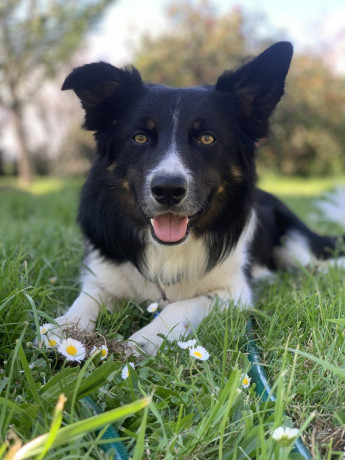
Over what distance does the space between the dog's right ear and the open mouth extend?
2.33ft

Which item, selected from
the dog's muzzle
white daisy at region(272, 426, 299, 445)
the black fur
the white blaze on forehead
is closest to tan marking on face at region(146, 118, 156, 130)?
the black fur

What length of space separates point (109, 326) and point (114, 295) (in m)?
0.49

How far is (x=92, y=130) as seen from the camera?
111 inches

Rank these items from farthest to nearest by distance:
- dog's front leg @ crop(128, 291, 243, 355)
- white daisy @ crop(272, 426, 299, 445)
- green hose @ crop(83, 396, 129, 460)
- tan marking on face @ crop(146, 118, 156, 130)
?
tan marking on face @ crop(146, 118, 156, 130), dog's front leg @ crop(128, 291, 243, 355), green hose @ crop(83, 396, 129, 460), white daisy @ crop(272, 426, 299, 445)

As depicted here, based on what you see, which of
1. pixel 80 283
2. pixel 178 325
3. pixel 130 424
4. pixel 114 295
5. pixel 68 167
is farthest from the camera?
pixel 68 167

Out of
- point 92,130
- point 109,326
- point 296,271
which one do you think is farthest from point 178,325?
point 296,271

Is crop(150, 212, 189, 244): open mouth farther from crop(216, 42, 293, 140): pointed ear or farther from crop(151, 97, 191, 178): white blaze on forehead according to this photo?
crop(216, 42, 293, 140): pointed ear

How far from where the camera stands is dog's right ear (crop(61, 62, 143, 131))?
8.59ft

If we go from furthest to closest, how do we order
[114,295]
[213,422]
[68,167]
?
[68,167] < [114,295] < [213,422]

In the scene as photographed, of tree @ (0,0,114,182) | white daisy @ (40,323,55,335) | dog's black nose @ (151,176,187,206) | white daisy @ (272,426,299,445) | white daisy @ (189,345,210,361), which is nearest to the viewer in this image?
white daisy @ (272,426,299,445)

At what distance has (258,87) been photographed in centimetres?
272

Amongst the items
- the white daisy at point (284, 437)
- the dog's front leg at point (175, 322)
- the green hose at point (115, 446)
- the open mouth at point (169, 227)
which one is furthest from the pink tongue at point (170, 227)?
the white daisy at point (284, 437)

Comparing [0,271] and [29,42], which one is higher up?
[29,42]

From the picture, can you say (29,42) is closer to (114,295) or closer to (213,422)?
(114,295)
